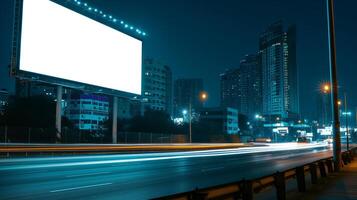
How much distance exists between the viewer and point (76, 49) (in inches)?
1672

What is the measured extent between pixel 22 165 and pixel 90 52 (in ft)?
70.4

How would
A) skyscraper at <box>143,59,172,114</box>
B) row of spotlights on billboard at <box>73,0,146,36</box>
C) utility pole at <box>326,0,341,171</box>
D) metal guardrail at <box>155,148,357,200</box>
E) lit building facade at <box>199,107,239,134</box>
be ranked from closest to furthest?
metal guardrail at <box>155,148,357,200</box> < utility pole at <box>326,0,341,171</box> < row of spotlights on billboard at <box>73,0,146,36</box> < lit building facade at <box>199,107,239,134</box> < skyscraper at <box>143,59,172,114</box>

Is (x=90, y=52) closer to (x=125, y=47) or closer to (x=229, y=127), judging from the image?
(x=125, y=47)

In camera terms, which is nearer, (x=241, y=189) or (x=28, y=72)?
(x=241, y=189)

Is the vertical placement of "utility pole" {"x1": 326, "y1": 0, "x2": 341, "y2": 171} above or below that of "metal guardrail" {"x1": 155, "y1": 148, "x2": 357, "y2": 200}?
above

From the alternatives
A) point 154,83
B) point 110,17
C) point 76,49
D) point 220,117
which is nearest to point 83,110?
point 154,83

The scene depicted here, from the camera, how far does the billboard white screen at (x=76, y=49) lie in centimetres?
3719

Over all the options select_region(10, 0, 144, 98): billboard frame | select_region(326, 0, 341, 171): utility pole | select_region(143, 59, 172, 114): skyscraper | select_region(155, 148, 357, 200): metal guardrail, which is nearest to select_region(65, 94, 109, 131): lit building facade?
select_region(143, 59, 172, 114): skyscraper

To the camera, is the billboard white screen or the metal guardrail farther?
the billboard white screen

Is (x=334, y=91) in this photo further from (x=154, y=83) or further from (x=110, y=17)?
(x=154, y=83)

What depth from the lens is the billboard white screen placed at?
37188mm

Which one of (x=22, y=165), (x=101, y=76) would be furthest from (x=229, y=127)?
(x=22, y=165)

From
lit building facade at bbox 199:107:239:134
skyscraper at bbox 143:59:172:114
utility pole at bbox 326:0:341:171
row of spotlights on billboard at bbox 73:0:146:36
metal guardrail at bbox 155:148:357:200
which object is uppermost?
skyscraper at bbox 143:59:172:114

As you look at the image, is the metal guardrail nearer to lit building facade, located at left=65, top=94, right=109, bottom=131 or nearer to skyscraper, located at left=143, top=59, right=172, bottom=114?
lit building facade, located at left=65, top=94, right=109, bottom=131
